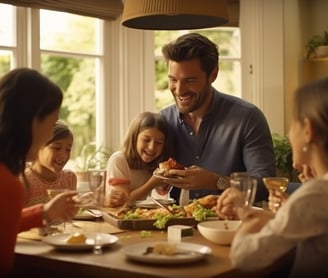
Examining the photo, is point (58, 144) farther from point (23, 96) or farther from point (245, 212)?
point (245, 212)

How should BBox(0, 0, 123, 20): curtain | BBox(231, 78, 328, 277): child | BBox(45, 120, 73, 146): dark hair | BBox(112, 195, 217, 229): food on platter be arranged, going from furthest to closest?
BBox(0, 0, 123, 20): curtain, BBox(45, 120, 73, 146): dark hair, BBox(112, 195, 217, 229): food on platter, BBox(231, 78, 328, 277): child

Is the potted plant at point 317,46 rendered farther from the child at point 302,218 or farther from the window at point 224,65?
the child at point 302,218

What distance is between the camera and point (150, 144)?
10.4 feet

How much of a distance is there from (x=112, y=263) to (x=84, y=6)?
2785 mm

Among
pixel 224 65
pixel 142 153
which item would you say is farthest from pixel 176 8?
pixel 224 65

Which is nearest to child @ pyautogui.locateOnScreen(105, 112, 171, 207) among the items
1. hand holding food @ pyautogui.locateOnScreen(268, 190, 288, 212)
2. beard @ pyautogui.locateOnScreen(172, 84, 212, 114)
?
beard @ pyautogui.locateOnScreen(172, 84, 212, 114)

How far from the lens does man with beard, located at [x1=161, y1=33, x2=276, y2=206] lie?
308cm

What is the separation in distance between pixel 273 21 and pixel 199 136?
183 centimetres

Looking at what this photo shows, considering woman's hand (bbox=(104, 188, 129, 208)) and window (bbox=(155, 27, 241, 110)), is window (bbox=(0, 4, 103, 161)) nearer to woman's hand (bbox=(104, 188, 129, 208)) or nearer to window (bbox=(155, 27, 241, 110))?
window (bbox=(155, 27, 241, 110))

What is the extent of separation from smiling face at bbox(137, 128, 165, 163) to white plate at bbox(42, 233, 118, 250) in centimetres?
120

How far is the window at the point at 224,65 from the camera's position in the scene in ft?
15.5

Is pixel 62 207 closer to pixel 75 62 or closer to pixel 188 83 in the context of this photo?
pixel 188 83

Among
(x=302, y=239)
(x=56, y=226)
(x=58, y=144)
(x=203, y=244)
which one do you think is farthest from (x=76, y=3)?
(x=302, y=239)

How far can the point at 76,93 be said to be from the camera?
452 centimetres
